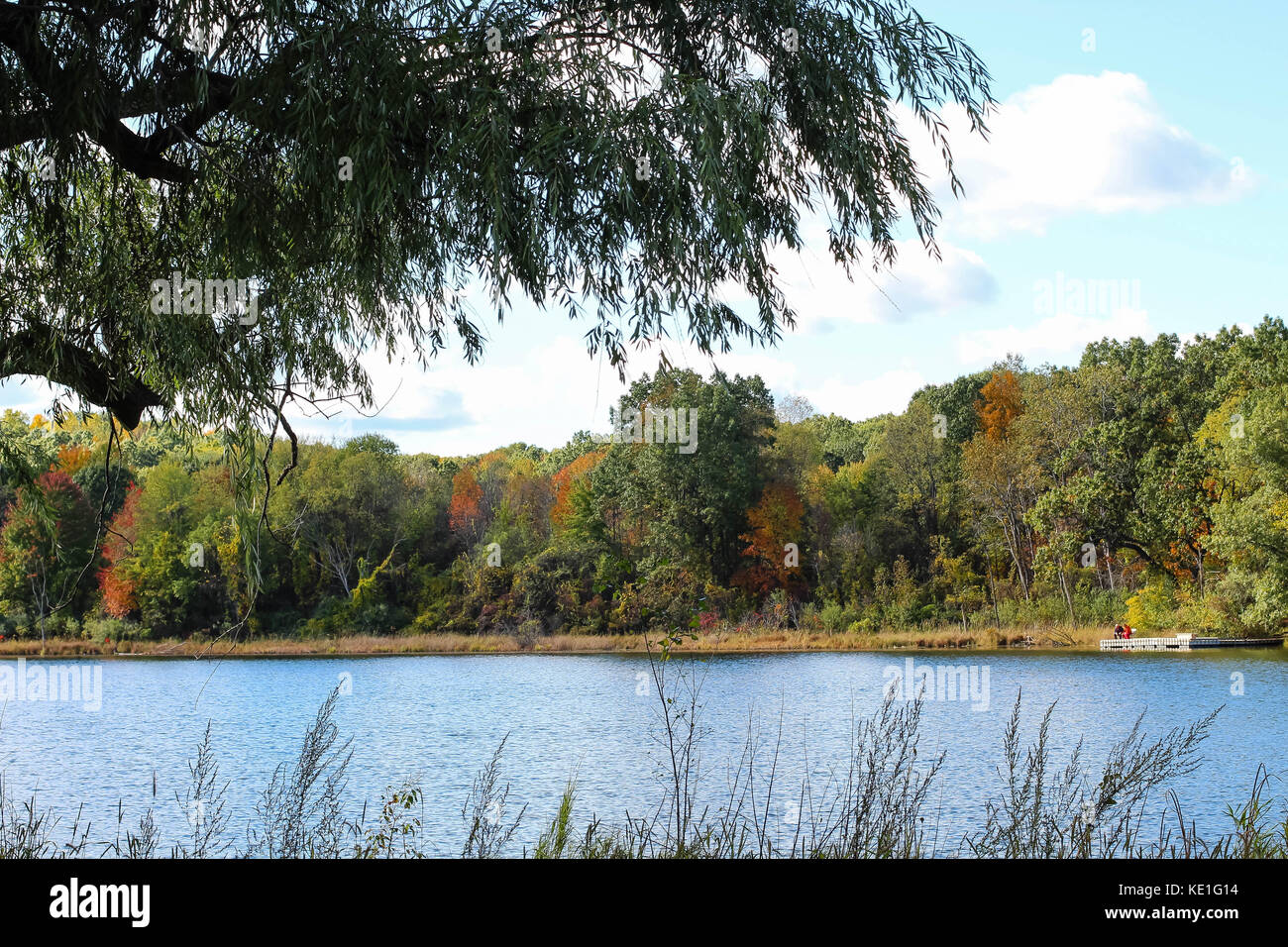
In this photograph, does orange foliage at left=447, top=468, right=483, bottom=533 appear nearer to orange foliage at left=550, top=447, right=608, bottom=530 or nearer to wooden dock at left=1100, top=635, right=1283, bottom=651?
orange foliage at left=550, top=447, right=608, bottom=530

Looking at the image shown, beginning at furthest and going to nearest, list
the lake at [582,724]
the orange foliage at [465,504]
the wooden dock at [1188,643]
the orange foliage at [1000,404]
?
the orange foliage at [465,504]
the orange foliage at [1000,404]
the wooden dock at [1188,643]
the lake at [582,724]

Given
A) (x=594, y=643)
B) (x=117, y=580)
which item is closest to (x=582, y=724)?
(x=594, y=643)

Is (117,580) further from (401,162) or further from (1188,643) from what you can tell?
(401,162)

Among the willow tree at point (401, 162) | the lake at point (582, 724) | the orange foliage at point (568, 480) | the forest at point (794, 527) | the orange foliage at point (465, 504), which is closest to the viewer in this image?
the willow tree at point (401, 162)

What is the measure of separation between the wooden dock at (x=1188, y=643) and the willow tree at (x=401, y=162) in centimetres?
3485

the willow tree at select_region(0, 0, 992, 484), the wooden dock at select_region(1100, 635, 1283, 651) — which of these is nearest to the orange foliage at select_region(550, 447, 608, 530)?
the wooden dock at select_region(1100, 635, 1283, 651)

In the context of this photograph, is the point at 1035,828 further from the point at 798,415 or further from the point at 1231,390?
the point at 798,415

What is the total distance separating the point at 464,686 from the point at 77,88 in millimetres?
25877

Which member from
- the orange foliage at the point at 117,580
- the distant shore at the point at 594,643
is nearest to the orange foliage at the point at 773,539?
the distant shore at the point at 594,643

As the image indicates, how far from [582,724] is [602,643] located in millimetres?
21019

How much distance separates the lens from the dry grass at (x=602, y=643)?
1542 inches

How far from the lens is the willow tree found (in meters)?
4.19

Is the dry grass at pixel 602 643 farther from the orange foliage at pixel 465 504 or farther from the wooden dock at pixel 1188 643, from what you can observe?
the orange foliage at pixel 465 504
